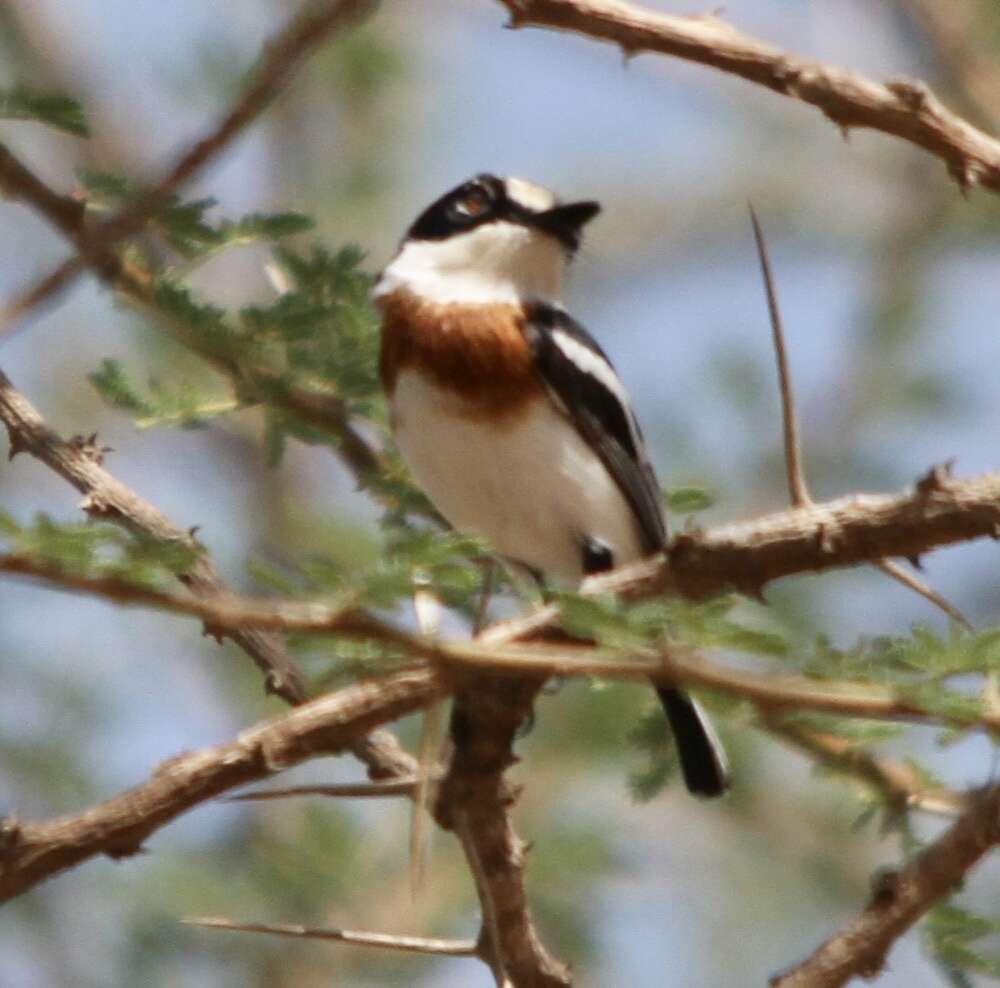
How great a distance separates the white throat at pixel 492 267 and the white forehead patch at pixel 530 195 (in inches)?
3.1

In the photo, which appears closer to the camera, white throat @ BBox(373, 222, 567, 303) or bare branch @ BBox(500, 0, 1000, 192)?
bare branch @ BBox(500, 0, 1000, 192)

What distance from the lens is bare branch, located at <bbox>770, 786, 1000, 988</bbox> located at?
2629mm

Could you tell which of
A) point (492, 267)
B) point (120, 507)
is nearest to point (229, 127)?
point (120, 507)

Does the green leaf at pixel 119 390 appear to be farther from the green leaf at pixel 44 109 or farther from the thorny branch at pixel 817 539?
the thorny branch at pixel 817 539

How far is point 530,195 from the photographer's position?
187 inches

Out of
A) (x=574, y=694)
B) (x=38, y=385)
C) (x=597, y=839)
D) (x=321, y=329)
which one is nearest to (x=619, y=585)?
(x=321, y=329)

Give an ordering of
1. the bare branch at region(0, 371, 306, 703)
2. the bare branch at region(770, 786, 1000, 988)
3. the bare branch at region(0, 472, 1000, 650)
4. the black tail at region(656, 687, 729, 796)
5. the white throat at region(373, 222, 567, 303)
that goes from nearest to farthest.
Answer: the bare branch at region(0, 472, 1000, 650) → the bare branch at region(770, 786, 1000, 988) → the bare branch at region(0, 371, 306, 703) → the black tail at region(656, 687, 729, 796) → the white throat at region(373, 222, 567, 303)

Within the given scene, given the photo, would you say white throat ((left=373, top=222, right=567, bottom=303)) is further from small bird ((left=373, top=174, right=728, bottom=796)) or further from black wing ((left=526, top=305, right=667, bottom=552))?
black wing ((left=526, top=305, right=667, bottom=552))

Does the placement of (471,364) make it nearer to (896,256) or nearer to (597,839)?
(597,839)

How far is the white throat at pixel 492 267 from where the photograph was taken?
454 cm

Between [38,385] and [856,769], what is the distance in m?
6.31

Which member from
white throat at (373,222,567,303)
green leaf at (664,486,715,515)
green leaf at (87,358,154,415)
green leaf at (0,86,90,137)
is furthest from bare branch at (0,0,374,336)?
white throat at (373,222,567,303)

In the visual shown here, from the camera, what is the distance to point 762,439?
625 centimetres

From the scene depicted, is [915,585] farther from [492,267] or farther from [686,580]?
[492,267]
